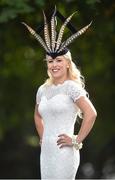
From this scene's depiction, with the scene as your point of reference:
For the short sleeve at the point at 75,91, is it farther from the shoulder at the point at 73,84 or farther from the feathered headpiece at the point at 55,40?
the feathered headpiece at the point at 55,40

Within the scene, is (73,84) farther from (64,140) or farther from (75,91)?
(64,140)

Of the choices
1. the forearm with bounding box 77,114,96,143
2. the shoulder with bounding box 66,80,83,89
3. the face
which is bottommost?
the forearm with bounding box 77,114,96,143

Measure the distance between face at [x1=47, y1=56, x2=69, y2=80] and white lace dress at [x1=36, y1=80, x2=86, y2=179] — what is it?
17 centimetres

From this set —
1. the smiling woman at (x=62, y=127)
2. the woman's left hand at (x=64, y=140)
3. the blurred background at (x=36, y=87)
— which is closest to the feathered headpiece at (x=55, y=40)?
the smiling woman at (x=62, y=127)

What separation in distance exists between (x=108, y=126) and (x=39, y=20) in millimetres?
9121

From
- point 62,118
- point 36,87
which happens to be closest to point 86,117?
point 62,118

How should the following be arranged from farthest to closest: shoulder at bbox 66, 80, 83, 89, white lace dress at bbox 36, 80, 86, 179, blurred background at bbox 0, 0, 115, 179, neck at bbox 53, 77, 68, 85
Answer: blurred background at bbox 0, 0, 115, 179, neck at bbox 53, 77, 68, 85, shoulder at bbox 66, 80, 83, 89, white lace dress at bbox 36, 80, 86, 179

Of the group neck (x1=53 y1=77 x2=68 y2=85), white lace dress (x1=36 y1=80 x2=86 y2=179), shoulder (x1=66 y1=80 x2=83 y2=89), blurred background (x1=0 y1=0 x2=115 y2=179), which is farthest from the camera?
blurred background (x1=0 y1=0 x2=115 y2=179)

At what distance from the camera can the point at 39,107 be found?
41.8ft

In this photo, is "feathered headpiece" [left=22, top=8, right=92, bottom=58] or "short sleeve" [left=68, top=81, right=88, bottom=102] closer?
"short sleeve" [left=68, top=81, right=88, bottom=102]

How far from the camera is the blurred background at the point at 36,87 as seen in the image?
65.3 ft

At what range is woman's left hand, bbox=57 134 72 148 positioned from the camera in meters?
12.5

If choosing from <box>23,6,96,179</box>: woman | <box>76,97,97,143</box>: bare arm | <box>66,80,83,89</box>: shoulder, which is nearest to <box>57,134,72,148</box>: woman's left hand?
<box>23,6,96,179</box>: woman

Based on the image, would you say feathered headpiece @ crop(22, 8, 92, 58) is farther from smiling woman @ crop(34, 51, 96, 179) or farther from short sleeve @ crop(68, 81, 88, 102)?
short sleeve @ crop(68, 81, 88, 102)
